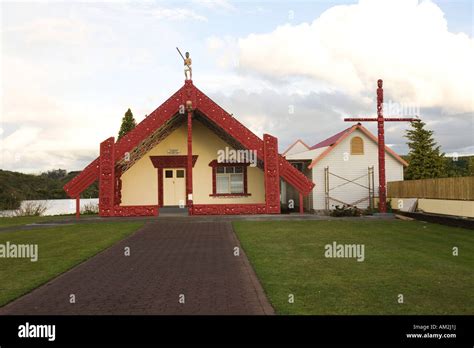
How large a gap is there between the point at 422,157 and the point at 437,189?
26736 millimetres

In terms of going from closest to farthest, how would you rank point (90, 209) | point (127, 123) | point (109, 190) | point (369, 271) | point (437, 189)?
point (369, 271) → point (437, 189) → point (109, 190) → point (90, 209) → point (127, 123)

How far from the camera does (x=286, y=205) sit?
37375mm

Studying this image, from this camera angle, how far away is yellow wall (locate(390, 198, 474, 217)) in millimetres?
19741

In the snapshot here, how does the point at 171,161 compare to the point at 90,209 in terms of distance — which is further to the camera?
the point at 90,209

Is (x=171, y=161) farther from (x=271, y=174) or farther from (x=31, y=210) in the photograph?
(x=31, y=210)

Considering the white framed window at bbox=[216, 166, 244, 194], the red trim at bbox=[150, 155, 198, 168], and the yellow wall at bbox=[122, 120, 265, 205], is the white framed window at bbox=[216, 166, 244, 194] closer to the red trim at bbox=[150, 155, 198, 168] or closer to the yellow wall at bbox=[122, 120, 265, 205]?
the yellow wall at bbox=[122, 120, 265, 205]

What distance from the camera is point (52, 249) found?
14.7 m

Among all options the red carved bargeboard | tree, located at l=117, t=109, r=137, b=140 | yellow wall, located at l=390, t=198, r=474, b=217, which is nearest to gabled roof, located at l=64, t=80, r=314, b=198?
the red carved bargeboard

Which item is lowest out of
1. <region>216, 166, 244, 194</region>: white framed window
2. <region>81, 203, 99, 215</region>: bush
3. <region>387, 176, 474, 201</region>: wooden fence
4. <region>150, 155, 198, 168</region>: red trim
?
<region>81, 203, 99, 215</region>: bush

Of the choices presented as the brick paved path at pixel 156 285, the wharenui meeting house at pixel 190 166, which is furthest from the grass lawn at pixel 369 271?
the wharenui meeting house at pixel 190 166

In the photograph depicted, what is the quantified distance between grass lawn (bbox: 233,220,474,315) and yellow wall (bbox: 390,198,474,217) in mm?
1810

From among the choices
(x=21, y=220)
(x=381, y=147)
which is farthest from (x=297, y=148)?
(x=21, y=220)
